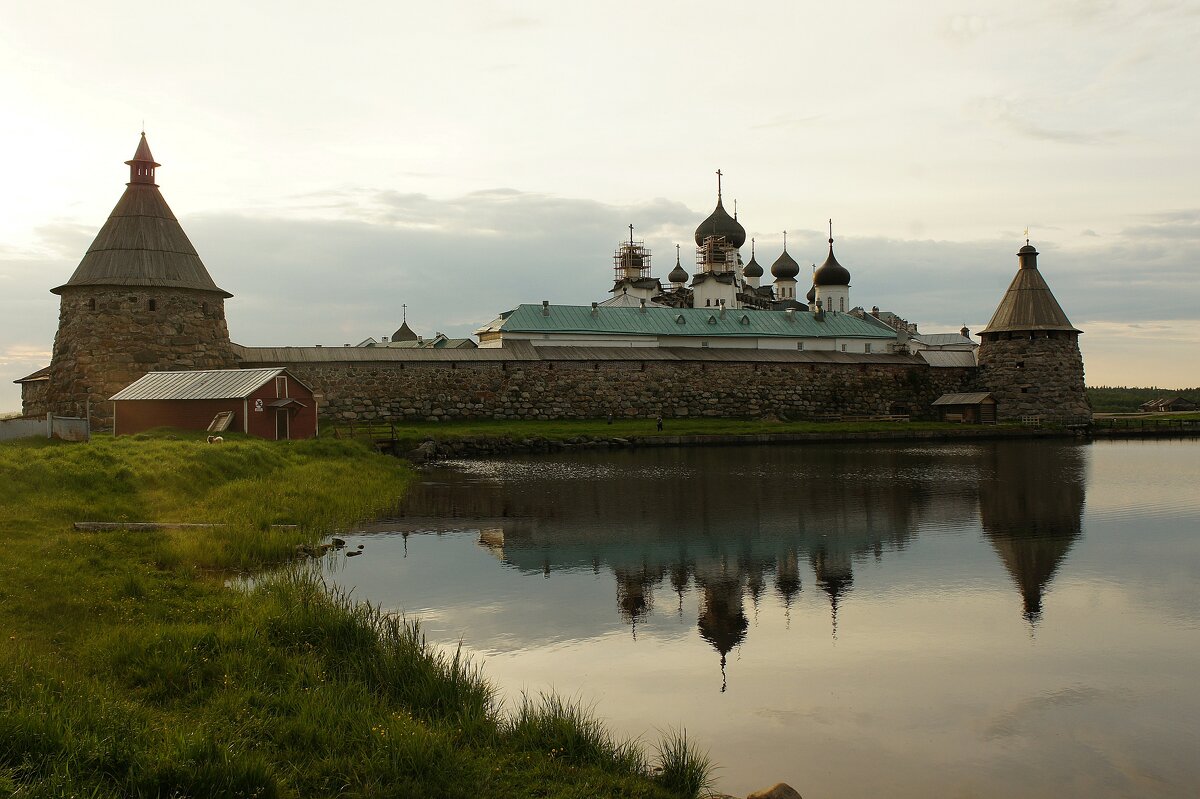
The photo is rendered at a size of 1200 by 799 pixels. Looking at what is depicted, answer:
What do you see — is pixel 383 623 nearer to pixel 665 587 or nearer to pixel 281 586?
pixel 281 586

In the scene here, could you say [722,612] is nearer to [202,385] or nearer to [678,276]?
[202,385]

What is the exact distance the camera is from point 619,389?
124 ft

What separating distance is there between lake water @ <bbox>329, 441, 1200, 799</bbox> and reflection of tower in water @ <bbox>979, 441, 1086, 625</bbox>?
0.07 meters

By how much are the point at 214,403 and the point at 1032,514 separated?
58.0 feet

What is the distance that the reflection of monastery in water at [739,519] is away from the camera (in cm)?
1101

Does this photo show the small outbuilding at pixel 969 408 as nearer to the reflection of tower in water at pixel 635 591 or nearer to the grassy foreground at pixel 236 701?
the reflection of tower in water at pixel 635 591

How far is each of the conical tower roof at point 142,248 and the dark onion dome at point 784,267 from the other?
146 ft

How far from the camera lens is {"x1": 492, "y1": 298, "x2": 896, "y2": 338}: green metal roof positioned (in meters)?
41.0

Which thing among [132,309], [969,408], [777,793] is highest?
[132,309]

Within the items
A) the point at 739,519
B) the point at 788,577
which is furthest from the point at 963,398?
the point at 788,577

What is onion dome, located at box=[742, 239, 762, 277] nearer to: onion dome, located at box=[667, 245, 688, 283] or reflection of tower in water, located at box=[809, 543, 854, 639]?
onion dome, located at box=[667, 245, 688, 283]

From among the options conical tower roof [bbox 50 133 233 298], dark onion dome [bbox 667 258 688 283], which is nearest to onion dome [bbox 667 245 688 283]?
dark onion dome [bbox 667 258 688 283]

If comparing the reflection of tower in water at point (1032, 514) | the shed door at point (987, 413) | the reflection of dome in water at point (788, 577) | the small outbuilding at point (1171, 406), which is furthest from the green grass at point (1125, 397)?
the reflection of dome in water at point (788, 577)

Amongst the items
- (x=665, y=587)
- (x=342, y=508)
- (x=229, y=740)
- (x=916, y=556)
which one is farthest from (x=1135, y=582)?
(x=342, y=508)
